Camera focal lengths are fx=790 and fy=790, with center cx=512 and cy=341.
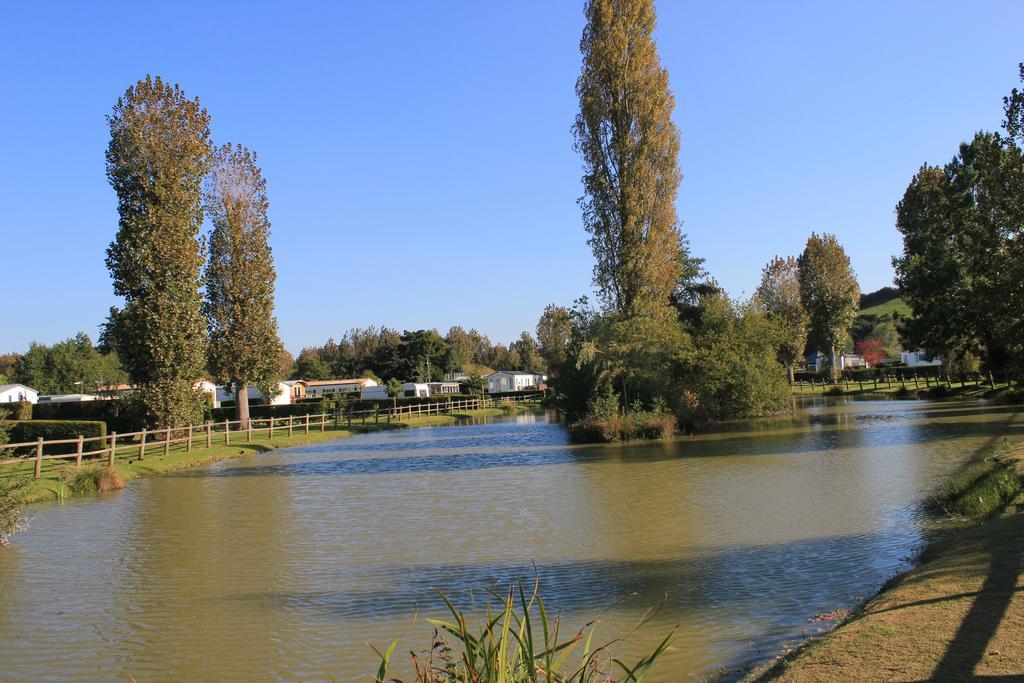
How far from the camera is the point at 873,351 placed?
390 feet

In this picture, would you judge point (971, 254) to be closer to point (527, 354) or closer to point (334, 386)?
point (334, 386)

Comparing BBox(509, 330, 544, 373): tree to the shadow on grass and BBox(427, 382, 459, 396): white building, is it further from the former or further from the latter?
the shadow on grass

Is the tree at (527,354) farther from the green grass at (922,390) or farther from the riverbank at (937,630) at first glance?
the riverbank at (937,630)

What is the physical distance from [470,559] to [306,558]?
106 inches

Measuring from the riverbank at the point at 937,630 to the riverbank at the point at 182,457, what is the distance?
15847 mm

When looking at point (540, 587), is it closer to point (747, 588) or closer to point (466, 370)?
point (747, 588)

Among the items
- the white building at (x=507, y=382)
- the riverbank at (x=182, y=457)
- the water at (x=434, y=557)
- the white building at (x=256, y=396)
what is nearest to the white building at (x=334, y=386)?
the white building at (x=256, y=396)

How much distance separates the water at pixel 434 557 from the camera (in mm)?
8062

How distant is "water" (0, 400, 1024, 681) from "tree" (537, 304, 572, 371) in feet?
194

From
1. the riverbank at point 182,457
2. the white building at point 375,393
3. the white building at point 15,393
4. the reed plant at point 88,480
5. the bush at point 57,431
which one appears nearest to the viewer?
the riverbank at point 182,457

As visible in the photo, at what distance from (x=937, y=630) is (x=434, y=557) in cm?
758

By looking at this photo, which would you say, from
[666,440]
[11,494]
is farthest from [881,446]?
[11,494]

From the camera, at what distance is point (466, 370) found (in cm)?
11994

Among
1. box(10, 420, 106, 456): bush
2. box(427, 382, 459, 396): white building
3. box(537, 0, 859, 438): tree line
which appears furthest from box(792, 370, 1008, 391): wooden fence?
box(10, 420, 106, 456): bush
